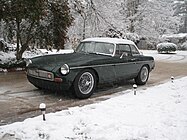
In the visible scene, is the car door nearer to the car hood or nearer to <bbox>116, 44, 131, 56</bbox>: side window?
<bbox>116, 44, 131, 56</bbox>: side window

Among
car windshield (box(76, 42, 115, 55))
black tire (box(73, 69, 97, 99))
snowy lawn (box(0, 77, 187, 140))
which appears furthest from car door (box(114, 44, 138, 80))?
snowy lawn (box(0, 77, 187, 140))

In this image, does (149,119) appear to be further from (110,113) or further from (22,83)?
(22,83)

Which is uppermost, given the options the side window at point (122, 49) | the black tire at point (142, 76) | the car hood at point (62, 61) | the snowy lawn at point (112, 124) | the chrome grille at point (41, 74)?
the side window at point (122, 49)

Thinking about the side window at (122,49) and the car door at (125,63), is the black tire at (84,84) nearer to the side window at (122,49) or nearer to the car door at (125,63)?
the car door at (125,63)

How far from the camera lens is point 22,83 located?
8.40 m

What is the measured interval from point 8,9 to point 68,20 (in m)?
2.80

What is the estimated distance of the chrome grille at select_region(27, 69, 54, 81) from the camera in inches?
246

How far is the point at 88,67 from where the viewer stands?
21.5 feet

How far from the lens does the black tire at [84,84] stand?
6.39m

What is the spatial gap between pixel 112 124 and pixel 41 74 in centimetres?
269

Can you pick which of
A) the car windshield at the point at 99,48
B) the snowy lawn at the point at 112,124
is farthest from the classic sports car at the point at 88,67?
the snowy lawn at the point at 112,124

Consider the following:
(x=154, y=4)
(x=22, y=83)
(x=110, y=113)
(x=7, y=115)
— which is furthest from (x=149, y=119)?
(x=154, y=4)

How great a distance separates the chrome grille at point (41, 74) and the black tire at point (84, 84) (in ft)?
1.89

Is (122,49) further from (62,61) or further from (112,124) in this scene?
(112,124)
